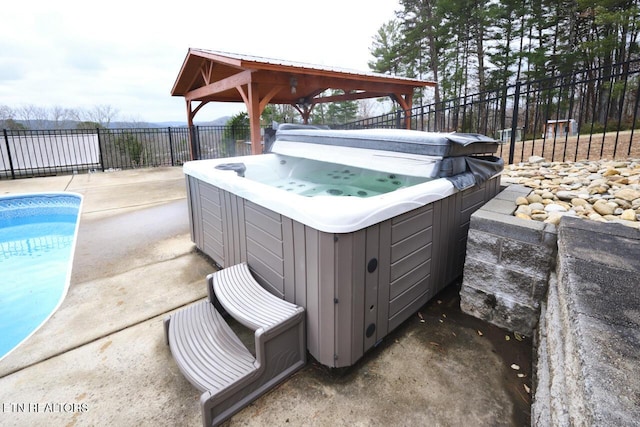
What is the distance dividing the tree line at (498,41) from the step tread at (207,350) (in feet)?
43.4

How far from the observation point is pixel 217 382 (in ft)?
4.19

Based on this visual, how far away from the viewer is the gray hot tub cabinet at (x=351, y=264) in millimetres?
1361

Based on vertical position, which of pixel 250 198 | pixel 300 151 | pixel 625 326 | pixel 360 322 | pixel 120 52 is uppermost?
pixel 120 52

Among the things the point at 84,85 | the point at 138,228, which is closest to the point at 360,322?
the point at 138,228

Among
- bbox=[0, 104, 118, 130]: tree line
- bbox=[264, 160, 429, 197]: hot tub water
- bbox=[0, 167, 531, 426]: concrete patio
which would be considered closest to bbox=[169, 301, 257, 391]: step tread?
bbox=[0, 167, 531, 426]: concrete patio

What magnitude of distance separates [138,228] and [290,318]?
3.07 metres

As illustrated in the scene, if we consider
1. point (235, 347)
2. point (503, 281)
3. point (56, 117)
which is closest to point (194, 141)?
point (235, 347)

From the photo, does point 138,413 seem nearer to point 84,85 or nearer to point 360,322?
point 360,322

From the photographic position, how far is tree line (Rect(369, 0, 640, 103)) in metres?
11.3

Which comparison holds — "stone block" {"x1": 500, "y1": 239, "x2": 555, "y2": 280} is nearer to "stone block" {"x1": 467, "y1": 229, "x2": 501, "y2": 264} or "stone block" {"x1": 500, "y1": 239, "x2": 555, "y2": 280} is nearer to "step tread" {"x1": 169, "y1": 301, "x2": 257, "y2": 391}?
"stone block" {"x1": 467, "y1": 229, "x2": 501, "y2": 264}

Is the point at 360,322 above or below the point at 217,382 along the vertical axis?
above

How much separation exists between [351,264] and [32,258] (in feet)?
12.9

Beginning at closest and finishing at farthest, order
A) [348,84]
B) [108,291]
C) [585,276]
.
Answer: [585,276]
[108,291]
[348,84]

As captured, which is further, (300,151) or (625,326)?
(300,151)
